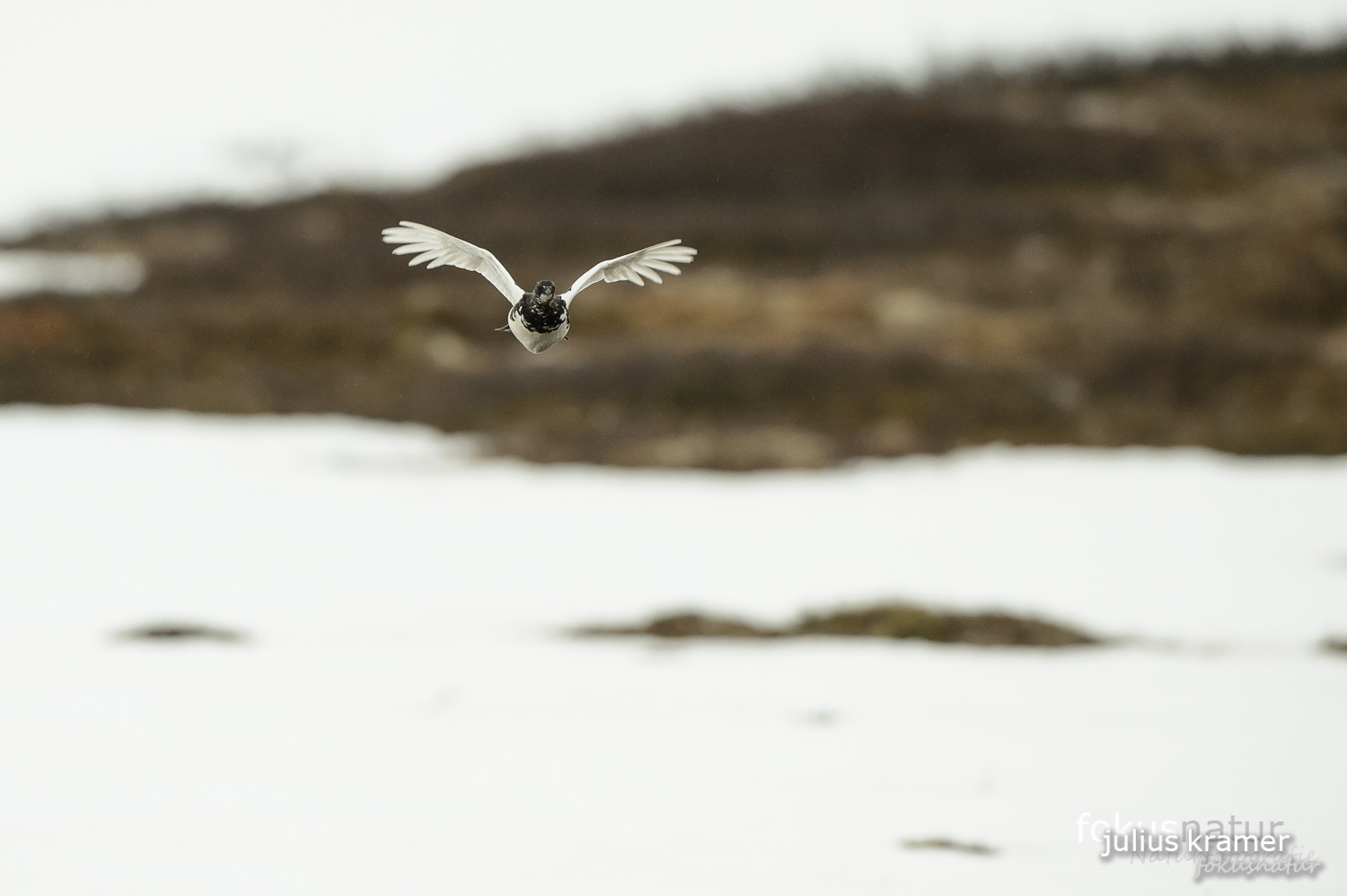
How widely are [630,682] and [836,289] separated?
776 inches

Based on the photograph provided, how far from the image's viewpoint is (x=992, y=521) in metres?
14.9

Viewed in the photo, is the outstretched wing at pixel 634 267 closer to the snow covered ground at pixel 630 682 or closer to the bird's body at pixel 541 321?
the bird's body at pixel 541 321

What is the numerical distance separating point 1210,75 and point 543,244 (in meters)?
21.6

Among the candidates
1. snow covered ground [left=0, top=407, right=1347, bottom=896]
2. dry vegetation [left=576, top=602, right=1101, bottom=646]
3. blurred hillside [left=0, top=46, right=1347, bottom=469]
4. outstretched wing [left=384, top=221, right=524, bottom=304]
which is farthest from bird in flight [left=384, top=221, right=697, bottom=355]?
blurred hillside [left=0, top=46, right=1347, bottom=469]

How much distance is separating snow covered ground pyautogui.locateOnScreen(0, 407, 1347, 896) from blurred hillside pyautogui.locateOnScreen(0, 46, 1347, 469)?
4324mm

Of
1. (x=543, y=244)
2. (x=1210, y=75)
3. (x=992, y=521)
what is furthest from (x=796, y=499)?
(x=1210, y=75)

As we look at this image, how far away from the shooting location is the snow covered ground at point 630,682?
21.4 ft

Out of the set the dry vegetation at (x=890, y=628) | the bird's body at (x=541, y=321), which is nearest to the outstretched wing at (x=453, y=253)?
the bird's body at (x=541, y=321)

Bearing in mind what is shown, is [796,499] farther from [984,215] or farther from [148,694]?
[984,215]

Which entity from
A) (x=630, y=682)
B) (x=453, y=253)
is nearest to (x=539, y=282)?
(x=453, y=253)

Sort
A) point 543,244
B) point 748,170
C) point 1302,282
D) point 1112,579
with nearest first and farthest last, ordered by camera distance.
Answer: point 1112,579, point 1302,282, point 543,244, point 748,170

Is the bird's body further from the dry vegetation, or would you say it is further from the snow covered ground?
the dry vegetation

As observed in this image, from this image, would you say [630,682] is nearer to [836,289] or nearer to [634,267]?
[634,267]

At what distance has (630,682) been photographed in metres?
9.60
